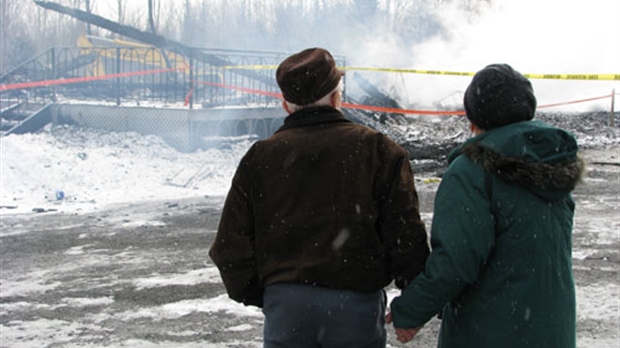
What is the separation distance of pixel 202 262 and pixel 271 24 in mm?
47153

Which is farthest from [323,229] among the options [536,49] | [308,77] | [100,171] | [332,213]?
[536,49]

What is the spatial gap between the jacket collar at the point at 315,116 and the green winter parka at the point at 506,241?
1.57ft

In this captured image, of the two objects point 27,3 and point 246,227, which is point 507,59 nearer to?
point 246,227

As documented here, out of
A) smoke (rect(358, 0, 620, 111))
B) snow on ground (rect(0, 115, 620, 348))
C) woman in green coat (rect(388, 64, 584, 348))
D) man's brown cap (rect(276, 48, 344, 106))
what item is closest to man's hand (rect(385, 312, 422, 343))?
woman in green coat (rect(388, 64, 584, 348))

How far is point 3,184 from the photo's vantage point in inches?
450

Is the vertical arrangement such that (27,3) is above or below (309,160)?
above

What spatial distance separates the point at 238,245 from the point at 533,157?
1112 mm

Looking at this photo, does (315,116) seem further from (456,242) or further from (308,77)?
(456,242)

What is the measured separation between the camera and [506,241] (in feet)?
8.09

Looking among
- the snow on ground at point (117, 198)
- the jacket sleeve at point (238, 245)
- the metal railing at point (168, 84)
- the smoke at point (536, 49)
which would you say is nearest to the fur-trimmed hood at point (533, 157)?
the jacket sleeve at point (238, 245)

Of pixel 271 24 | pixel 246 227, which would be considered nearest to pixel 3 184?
pixel 246 227

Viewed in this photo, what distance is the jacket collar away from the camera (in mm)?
2621

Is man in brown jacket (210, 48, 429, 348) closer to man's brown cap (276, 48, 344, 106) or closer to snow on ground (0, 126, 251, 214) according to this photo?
man's brown cap (276, 48, 344, 106)

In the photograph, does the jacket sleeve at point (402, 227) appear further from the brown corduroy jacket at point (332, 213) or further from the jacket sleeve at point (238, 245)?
the jacket sleeve at point (238, 245)
